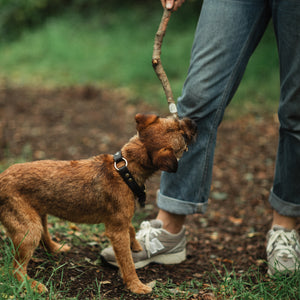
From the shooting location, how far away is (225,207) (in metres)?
4.55

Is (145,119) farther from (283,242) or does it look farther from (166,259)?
(283,242)

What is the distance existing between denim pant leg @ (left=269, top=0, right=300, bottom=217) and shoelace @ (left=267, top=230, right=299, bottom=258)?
159 mm

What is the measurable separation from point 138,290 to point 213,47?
5.50 ft

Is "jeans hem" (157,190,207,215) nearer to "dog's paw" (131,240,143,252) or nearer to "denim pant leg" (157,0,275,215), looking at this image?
"denim pant leg" (157,0,275,215)

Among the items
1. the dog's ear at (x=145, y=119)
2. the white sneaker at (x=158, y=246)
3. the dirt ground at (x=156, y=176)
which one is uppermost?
the dog's ear at (x=145, y=119)

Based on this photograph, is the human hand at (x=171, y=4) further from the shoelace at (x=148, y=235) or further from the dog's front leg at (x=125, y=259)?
the shoelace at (x=148, y=235)

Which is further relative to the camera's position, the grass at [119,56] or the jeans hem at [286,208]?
the grass at [119,56]

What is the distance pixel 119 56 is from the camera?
11273mm

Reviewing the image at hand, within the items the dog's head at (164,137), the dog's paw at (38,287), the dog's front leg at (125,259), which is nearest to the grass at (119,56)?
the dog's head at (164,137)

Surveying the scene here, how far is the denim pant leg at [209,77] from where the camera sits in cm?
265

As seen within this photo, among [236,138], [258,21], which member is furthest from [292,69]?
[236,138]

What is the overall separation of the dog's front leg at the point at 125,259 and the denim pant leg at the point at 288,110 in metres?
1.25

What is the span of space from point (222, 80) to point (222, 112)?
0.23 meters

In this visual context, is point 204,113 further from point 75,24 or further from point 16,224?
point 75,24
